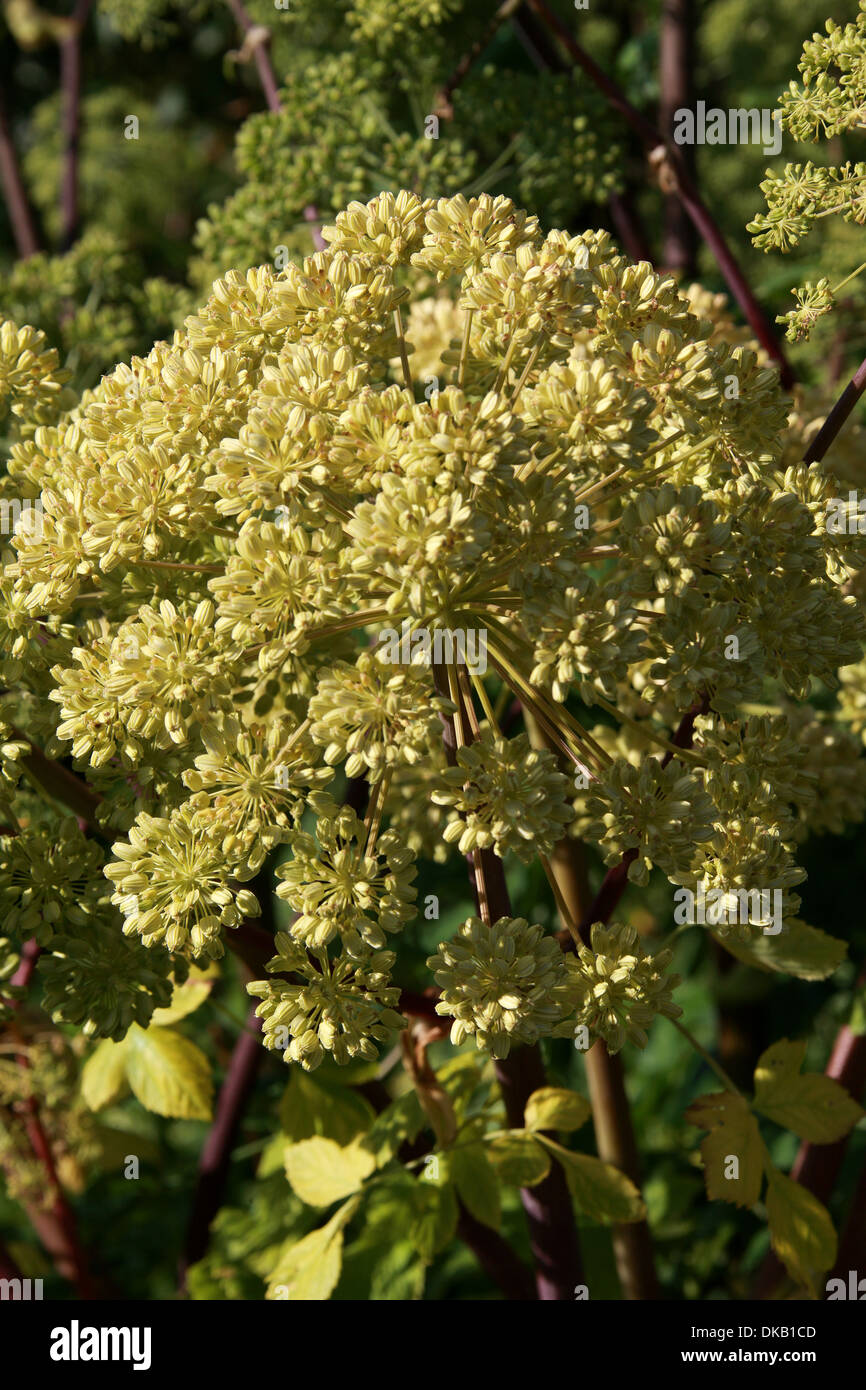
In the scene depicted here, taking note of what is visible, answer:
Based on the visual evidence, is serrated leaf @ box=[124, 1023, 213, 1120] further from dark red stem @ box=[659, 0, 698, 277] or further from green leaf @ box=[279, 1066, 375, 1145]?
dark red stem @ box=[659, 0, 698, 277]

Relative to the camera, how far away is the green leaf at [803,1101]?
1.33 m

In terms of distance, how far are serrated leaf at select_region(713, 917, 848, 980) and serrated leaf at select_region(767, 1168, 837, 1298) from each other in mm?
221

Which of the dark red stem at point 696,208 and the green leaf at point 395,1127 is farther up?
the dark red stem at point 696,208

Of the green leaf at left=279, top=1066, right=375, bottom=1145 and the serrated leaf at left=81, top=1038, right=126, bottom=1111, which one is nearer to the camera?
the green leaf at left=279, top=1066, right=375, bottom=1145

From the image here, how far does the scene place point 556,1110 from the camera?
121cm

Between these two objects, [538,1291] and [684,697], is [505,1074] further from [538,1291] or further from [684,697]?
[684,697]

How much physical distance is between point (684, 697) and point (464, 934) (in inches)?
10.4

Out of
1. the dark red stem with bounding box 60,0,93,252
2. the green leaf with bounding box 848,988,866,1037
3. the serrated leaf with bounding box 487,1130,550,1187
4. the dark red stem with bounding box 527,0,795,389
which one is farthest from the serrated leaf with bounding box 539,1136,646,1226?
the dark red stem with bounding box 60,0,93,252

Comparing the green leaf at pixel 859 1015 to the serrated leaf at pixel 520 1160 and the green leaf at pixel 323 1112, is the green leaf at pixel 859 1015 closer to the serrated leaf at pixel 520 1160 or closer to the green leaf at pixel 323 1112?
the serrated leaf at pixel 520 1160

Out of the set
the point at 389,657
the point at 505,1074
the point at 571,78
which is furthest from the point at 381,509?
the point at 571,78

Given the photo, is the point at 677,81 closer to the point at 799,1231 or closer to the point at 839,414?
the point at 839,414

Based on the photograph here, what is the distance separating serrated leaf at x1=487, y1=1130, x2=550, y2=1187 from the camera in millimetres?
1204

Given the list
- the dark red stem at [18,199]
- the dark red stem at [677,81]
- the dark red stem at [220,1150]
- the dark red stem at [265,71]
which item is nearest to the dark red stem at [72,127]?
the dark red stem at [18,199]

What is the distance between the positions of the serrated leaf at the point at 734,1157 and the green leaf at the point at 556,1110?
0.53 ft
